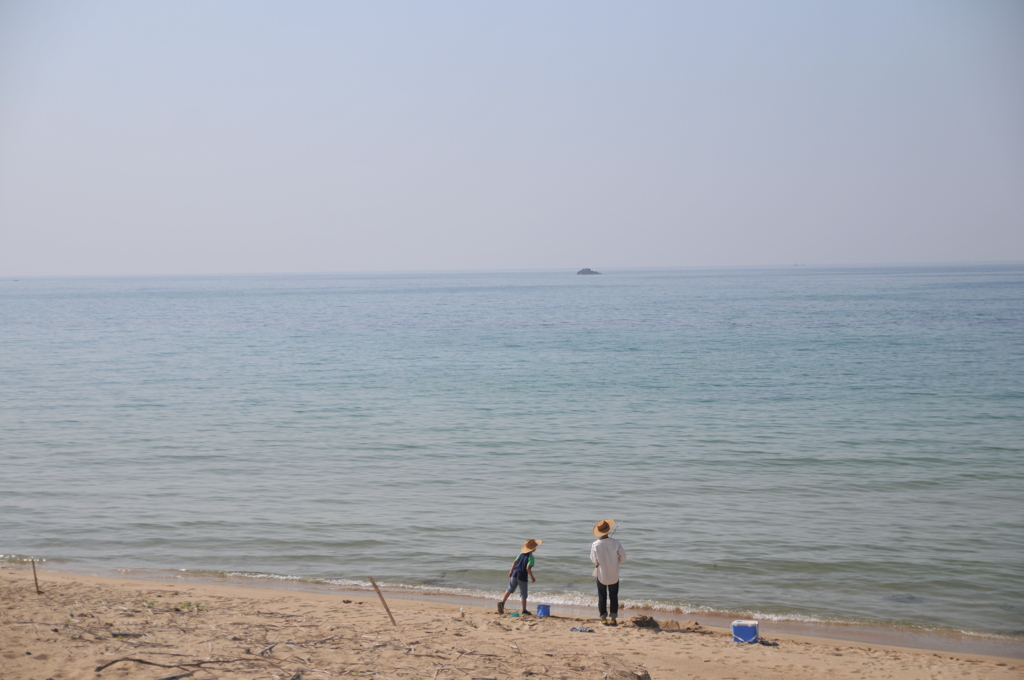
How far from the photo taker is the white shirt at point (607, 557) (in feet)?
34.4

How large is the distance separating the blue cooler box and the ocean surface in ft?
4.84

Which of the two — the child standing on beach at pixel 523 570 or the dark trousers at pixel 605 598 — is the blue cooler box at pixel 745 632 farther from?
the child standing on beach at pixel 523 570

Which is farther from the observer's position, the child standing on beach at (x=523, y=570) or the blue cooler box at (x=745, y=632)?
the child standing on beach at (x=523, y=570)

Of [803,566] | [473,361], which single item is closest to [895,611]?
[803,566]

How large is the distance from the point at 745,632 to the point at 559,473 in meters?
9.35

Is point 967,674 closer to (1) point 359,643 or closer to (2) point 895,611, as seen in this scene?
(2) point 895,611

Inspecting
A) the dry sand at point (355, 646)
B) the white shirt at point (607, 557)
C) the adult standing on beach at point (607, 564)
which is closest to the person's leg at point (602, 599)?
the adult standing on beach at point (607, 564)

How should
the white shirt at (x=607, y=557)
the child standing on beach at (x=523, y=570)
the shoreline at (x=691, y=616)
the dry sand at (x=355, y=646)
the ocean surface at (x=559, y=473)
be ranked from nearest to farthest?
the dry sand at (x=355, y=646)
the shoreline at (x=691, y=616)
the white shirt at (x=607, y=557)
the child standing on beach at (x=523, y=570)
the ocean surface at (x=559, y=473)

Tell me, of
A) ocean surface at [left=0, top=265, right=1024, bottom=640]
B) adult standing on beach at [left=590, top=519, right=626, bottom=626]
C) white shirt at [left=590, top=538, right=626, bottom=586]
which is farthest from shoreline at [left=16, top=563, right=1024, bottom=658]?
white shirt at [left=590, top=538, right=626, bottom=586]

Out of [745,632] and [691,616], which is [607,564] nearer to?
[691,616]

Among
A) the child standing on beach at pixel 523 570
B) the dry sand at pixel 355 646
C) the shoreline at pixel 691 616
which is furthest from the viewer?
the child standing on beach at pixel 523 570

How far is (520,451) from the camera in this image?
21547mm

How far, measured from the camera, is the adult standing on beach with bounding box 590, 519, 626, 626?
34.4ft

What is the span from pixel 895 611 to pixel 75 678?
10.3 m
